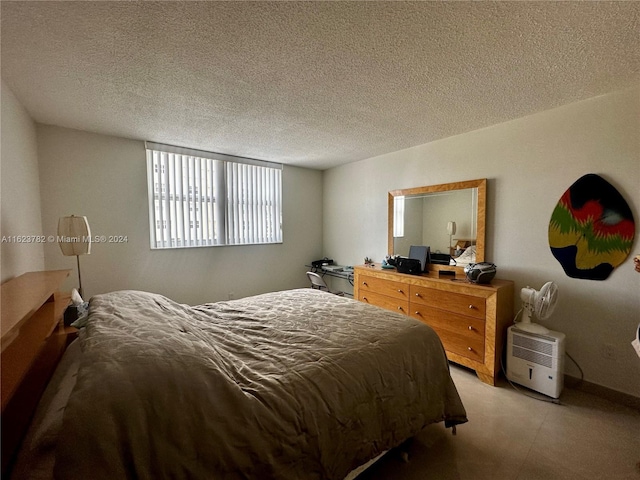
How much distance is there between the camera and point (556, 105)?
2.29 meters

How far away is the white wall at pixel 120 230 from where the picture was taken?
8.93 ft

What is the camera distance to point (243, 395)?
1011mm

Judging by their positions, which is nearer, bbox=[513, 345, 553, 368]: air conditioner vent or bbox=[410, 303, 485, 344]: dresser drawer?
bbox=[513, 345, 553, 368]: air conditioner vent

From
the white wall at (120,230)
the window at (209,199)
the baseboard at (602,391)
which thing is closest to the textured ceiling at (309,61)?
the white wall at (120,230)

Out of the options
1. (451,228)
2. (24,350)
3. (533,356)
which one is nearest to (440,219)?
(451,228)

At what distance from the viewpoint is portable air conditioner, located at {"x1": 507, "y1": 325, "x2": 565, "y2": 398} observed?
2109 mm

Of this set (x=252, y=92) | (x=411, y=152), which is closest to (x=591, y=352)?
(x=411, y=152)

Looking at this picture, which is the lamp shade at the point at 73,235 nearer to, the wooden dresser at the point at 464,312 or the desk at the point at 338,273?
the desk at the point at 338,273

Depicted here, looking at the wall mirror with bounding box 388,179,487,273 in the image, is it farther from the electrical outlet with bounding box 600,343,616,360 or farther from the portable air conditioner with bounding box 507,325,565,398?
the electrical outlet with bounding box 600,343,616,360

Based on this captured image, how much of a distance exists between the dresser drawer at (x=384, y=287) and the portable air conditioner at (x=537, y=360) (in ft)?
3.31

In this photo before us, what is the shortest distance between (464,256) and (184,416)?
2.99 m

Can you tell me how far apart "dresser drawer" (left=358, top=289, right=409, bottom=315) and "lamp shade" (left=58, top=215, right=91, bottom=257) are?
9.75 ft

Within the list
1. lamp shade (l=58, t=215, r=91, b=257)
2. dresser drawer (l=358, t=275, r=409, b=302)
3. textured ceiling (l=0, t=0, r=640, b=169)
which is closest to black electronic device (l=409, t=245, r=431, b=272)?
dresser drawer (l=358, t=275, r=409, b=302)

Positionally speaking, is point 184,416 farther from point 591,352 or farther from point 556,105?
point 556,105
